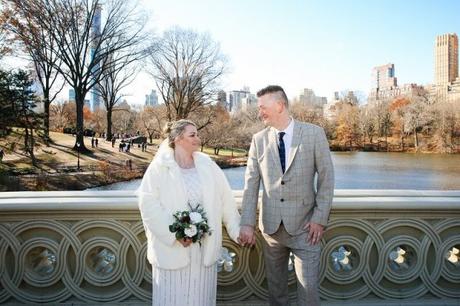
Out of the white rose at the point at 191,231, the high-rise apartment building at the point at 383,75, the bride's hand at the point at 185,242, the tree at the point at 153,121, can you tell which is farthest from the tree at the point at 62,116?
the high-rise apartment building at the point at 383,75

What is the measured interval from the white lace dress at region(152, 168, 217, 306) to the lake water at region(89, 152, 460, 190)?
15926mm

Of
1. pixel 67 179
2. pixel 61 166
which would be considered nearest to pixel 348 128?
pixel 61 166

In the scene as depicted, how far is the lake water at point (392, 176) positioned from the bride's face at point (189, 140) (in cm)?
1593

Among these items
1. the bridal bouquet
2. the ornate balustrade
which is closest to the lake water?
the ornate balustrade

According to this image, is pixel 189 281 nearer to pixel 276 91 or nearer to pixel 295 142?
pixel 295 142

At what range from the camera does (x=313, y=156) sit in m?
2.40

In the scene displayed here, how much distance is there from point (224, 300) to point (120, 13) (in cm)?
2685

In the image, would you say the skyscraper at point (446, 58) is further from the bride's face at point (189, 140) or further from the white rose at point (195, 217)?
the white rose at point (195, 217)

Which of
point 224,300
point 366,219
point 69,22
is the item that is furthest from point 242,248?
point 69,22

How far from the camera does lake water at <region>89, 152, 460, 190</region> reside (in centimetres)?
1961

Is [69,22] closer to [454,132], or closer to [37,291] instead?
[37,291]

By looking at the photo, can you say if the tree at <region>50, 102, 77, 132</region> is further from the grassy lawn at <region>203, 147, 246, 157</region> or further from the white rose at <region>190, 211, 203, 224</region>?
the white rose at <region>190, 211, 203, 224</region>

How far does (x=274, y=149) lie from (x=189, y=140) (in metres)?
0.55

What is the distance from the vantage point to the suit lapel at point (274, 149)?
96.1 inches
